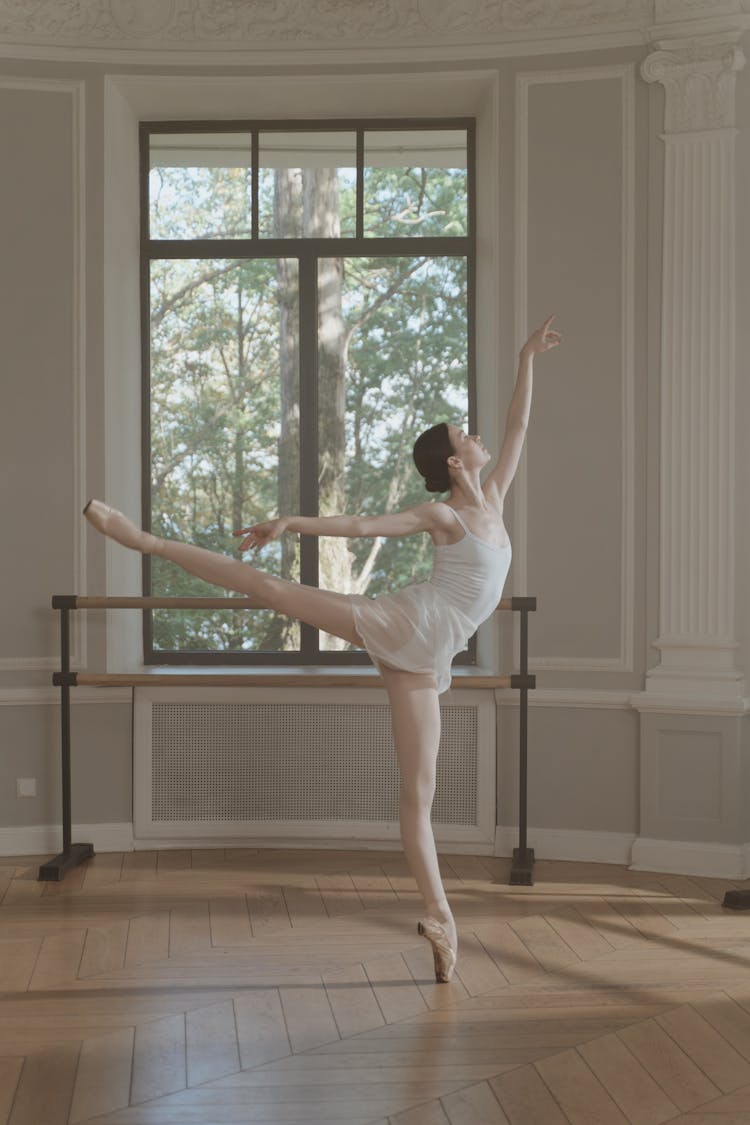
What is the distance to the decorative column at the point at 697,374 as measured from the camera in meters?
4.93

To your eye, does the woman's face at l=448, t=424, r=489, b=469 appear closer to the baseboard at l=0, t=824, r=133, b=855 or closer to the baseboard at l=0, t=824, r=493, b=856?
the baseboard at l=0, t=824, r=493, b=856

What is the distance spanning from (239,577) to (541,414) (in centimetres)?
218

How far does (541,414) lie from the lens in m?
5.17

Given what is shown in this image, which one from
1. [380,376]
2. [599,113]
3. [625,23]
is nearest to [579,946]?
[380,376]

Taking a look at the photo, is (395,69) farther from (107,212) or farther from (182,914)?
(182,914)

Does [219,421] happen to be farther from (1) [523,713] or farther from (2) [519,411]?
(2) [519,411]

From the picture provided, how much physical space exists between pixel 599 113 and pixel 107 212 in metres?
2.09

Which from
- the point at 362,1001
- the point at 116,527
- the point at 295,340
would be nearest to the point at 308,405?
the point at 295,340

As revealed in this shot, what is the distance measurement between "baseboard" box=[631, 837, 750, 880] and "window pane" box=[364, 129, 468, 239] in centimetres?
281

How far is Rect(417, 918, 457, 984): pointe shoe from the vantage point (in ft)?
11.6

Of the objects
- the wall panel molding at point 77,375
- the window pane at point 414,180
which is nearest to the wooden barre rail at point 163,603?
the wall panel molding at point 77,375

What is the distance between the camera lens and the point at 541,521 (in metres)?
5.17

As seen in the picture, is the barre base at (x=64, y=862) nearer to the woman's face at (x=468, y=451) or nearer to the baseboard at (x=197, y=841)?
the baseboard at (x=197, y=841)

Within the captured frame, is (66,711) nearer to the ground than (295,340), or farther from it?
nearer to the ground
